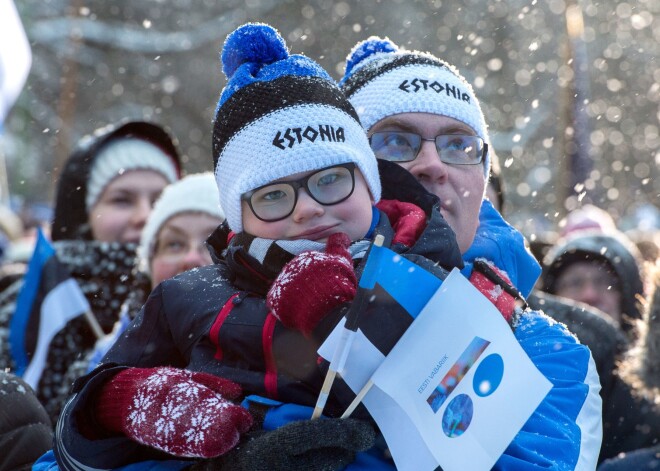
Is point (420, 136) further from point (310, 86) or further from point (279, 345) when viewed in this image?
point (279, 345)

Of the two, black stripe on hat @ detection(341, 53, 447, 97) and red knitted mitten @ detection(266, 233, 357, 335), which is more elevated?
black stripe on hat @ detection(341, 53, 447, 97)

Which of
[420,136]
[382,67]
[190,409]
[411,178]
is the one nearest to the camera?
[190,409]

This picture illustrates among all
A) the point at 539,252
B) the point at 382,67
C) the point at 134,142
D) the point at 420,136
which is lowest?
the point at 539,252

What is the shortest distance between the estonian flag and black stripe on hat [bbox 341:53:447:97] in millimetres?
1974

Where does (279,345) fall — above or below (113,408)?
above

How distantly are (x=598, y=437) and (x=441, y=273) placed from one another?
748 mm

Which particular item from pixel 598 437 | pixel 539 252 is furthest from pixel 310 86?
pixel 539 252

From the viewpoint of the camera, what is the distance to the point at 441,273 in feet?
7.18

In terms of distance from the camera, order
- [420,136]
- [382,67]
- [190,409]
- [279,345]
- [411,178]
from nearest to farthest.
Answer: [190,409]
[279,345]
[411,178]
[420,136]
[382,67]

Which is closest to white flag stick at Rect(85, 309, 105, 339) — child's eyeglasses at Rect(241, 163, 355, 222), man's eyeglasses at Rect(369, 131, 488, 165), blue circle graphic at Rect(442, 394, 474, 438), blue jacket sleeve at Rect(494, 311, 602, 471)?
man's eyeglasses at Rect(369, 131, 488, 165)

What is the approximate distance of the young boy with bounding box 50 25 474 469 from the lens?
6.56ft

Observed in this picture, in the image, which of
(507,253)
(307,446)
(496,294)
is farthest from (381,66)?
(307,446)

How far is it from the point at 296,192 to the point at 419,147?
76cm

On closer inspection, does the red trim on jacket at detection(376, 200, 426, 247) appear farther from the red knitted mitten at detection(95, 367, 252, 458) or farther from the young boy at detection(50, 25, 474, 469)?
the red knitted mitten at detection(95, 367, 252, 458)
